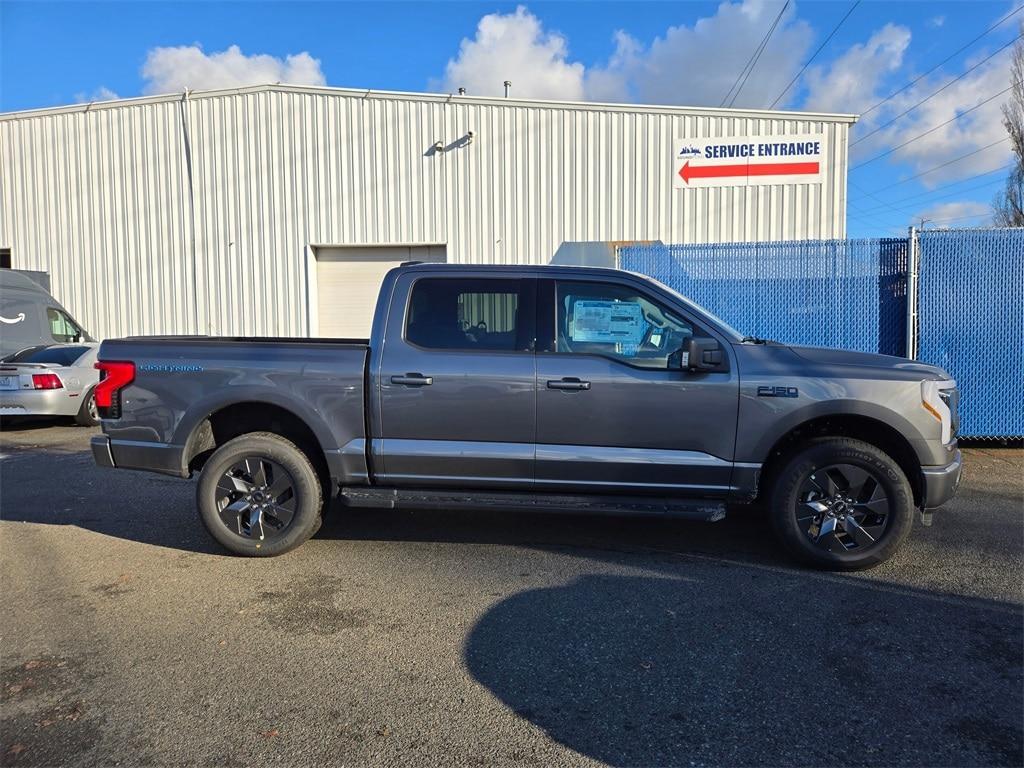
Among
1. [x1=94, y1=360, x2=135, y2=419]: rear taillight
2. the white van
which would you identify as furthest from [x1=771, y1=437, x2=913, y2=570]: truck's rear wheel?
the white van

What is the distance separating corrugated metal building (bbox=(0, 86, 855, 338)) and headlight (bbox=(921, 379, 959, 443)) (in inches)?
387

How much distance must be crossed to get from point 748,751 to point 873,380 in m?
2.65

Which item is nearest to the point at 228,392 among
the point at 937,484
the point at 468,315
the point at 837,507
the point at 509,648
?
the point at 468,315

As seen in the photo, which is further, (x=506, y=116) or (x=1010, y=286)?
(x=506, y=116)

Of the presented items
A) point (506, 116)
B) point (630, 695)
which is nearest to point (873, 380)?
point (630, 695)

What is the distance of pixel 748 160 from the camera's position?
44.8ft

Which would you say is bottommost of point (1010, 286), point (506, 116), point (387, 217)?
point (1010, 286)

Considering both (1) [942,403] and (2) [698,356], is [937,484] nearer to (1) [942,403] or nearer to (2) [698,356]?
(1) [942,403]

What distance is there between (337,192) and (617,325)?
36.8ft

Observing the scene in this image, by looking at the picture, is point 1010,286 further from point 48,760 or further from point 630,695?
point 48,760

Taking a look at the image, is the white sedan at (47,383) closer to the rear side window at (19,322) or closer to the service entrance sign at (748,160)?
the rear side window at (19,322)

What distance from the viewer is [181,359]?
15.6ft

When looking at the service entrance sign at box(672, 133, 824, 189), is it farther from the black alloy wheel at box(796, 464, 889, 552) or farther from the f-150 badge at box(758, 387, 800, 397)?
the black alloy wheel at box(796, 464, 889, 552)

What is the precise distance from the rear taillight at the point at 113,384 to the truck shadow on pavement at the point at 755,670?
9.97ft
